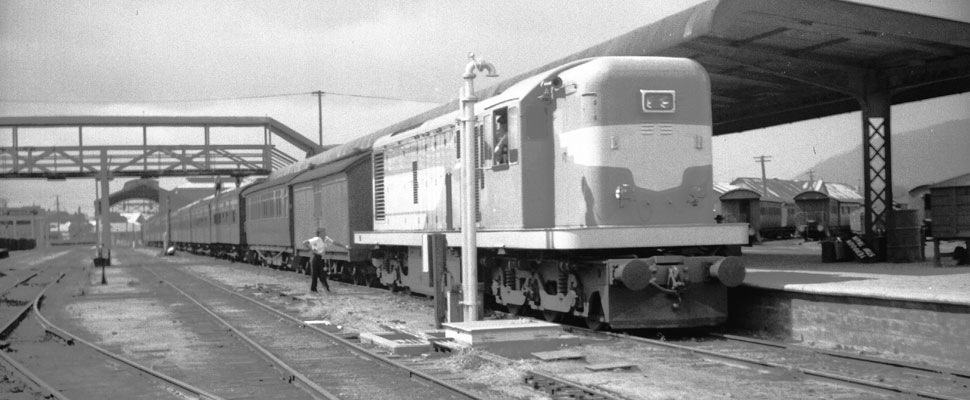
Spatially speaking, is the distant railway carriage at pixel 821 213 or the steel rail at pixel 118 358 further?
the distant railway carriage at pixel 821 213

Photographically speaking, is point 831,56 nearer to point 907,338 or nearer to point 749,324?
point 749,324

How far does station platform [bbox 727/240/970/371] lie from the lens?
8.83m

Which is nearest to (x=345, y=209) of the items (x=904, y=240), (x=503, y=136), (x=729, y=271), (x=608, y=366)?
(x=503, y=136)

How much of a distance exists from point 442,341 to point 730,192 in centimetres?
3272

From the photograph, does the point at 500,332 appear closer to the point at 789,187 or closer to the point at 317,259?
the point at 317,259

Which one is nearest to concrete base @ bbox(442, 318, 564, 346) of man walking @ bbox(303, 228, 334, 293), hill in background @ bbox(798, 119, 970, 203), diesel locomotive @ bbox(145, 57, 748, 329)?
diesel locomotive @ bbox(145, 57, 748, 329)

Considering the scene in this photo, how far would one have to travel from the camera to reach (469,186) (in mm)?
11266

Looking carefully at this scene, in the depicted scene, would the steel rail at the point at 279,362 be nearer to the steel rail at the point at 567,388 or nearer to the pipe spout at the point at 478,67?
the steel rail at the point at 567,388

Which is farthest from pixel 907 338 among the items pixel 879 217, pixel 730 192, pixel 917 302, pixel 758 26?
pixel 730 192

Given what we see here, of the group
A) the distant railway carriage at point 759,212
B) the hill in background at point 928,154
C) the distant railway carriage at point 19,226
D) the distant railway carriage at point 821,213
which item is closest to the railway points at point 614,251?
the distant railway carriage at point 759,212

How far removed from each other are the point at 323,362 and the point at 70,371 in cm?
278

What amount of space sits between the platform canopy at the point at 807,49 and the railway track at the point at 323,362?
6.99m

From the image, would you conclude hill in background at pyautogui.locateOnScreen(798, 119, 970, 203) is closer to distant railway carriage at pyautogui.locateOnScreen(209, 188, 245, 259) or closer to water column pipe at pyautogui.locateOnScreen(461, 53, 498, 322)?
distant railway carriage at pyautogui.locateOnScreen(209, 188, 245, 259)

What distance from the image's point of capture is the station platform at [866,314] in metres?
8.83
